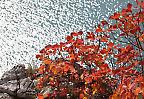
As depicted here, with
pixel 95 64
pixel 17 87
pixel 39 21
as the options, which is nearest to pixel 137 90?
pixel 95 64

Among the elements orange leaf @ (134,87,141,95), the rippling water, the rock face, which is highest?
the rippling water

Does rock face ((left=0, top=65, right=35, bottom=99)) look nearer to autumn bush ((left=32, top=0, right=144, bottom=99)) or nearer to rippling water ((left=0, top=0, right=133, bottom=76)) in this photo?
autumn bush ((left=32, top=0, right=144, bottom=99))

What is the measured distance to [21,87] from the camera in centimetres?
491

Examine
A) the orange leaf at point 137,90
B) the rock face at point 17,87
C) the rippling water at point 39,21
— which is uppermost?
the rippling water at point 39,21

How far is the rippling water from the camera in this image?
840 centimetres

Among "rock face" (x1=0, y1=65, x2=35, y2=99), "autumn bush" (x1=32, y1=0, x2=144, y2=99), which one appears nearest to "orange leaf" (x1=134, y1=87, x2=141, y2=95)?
"autumn bush" (x1=32, y1=0, x2=144, y2=99)

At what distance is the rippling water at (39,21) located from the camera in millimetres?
8398

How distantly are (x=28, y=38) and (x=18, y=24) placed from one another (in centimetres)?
95

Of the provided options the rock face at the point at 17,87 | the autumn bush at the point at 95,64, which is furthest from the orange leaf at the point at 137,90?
the rock face at the point at 17,87

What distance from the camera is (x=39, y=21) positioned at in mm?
9609

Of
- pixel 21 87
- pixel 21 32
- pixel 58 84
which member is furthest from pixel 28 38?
pixel 58 84

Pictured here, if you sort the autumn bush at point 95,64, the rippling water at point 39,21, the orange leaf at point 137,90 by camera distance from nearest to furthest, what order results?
the orange leaf at point 137,90 < the autumn bush at point 95,64 < the rippling water at point 39,21

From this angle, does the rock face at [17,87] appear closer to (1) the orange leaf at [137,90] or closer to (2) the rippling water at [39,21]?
(2) the rippling water at [39,21]

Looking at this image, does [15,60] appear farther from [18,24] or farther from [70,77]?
[70,77]
